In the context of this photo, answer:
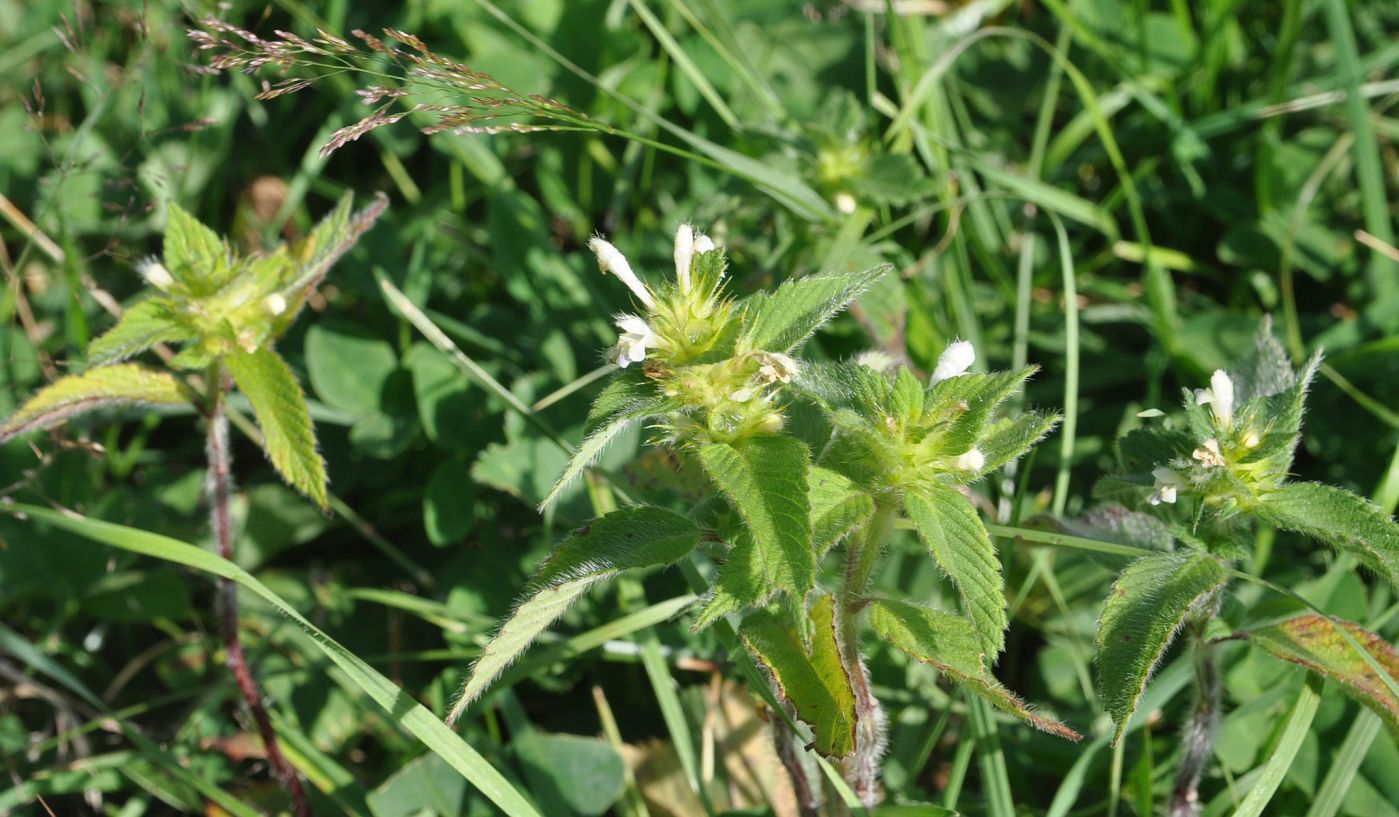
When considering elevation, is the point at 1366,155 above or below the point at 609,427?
above

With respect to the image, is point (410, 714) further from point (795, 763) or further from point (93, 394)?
point (93, 394)

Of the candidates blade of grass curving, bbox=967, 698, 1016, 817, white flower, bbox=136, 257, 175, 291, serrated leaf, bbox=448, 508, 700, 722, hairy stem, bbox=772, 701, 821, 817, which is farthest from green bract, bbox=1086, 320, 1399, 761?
white flower, bbox=136, 257, 175, 291

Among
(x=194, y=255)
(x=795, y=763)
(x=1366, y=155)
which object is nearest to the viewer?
(x=795, y=763)

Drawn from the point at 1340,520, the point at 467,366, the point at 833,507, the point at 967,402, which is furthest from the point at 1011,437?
the point at 467,366

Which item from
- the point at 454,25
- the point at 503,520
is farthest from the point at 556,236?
the point at 503,520

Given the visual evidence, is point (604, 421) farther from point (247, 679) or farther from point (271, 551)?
point (271, 551)

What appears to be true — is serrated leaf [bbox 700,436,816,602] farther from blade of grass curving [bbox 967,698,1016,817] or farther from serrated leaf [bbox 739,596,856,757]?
blade of grass curving [bbox 967,698,1016,817]

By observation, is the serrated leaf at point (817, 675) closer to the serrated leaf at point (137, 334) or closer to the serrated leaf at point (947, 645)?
the serrated leaf at point (947, 645)
